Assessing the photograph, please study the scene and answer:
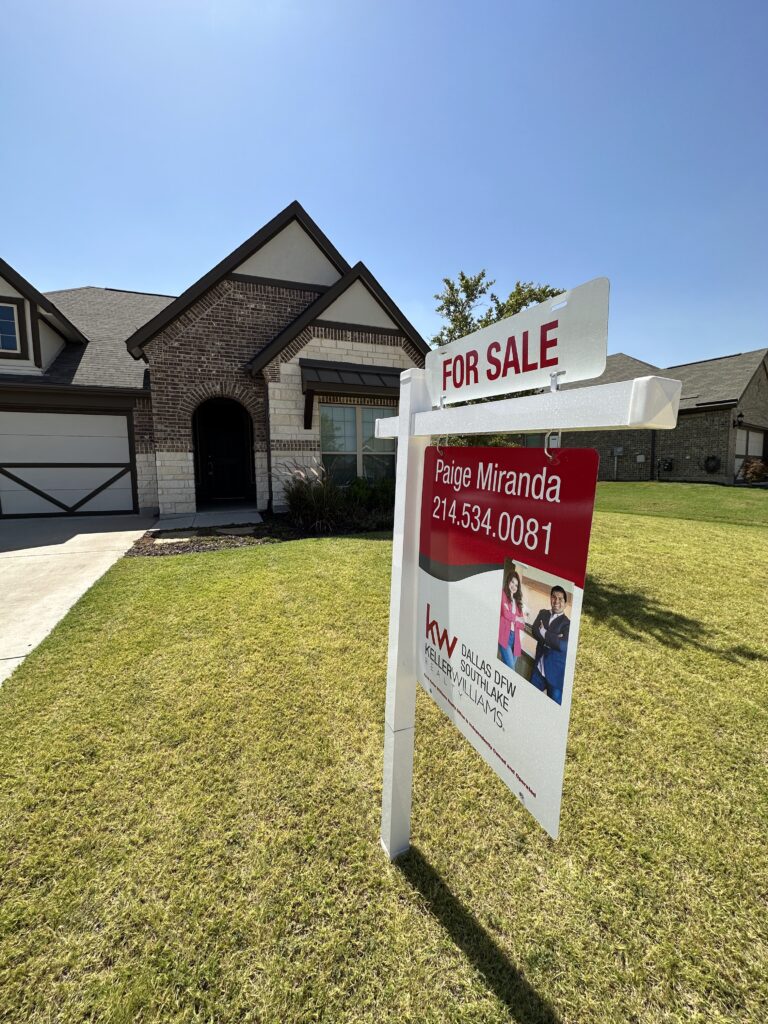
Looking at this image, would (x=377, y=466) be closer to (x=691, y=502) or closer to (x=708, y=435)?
(x=691, y=502)

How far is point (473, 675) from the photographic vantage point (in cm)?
172

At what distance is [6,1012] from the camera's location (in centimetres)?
151

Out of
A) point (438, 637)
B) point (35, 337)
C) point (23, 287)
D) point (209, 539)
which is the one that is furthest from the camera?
point (35, 337)

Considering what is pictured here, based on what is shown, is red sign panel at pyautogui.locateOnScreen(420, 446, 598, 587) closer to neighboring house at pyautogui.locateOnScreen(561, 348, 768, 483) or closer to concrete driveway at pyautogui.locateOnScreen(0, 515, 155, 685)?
concrete driveway at pyautogui.locateOnScreen(0, 515, 155, 685)

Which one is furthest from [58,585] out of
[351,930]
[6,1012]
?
[351,930]

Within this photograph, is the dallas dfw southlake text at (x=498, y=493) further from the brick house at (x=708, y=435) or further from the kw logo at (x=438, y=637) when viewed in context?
the brick house at (x=708, y=435)

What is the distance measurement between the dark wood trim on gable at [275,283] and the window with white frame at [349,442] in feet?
11.3

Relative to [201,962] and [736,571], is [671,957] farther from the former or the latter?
[736,571]

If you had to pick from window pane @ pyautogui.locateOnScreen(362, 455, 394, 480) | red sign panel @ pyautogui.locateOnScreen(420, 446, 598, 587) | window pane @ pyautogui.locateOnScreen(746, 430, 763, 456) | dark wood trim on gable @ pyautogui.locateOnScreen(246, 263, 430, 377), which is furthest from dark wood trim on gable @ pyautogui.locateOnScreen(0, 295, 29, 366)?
window pane @ pyautogui.locateOnScreen(746, 430, 763, 456)

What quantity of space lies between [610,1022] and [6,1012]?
2.06 m

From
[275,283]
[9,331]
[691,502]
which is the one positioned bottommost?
[691,502]

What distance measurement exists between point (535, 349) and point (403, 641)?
1376 mm

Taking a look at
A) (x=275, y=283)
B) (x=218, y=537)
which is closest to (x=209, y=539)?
(x=218, y=537)

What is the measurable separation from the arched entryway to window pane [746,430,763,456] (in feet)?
79.3
